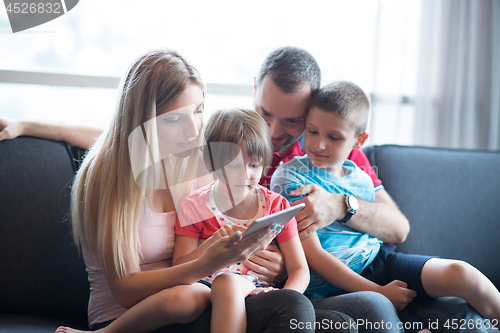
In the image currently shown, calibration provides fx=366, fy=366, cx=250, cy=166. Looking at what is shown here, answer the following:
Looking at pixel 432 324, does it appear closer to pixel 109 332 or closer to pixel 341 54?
pixel 109 332

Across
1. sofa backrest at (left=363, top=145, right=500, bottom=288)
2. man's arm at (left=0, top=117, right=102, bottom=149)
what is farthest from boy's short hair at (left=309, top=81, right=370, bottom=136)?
man's arm at (left=0, top=117, right=102, bottom=149)

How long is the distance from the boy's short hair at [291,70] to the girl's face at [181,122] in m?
Result: 0.35

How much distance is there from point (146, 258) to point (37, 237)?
1.38 ft

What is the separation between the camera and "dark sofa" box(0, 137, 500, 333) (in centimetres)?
117

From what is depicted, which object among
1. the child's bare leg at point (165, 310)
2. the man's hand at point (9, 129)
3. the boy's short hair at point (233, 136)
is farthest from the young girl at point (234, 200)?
the man's hand at point (9, 129)

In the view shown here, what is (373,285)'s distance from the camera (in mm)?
1161

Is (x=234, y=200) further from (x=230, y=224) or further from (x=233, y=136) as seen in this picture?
(x=233, y=136)

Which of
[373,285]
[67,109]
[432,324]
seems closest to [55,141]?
[67,109]

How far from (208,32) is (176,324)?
5.46 feet

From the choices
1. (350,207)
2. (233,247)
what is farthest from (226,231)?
(350,207)

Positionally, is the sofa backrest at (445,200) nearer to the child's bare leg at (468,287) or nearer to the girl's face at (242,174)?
the child's bare leg at (468,287)

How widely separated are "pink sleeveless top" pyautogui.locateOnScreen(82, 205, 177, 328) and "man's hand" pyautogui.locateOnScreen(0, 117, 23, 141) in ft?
1.67

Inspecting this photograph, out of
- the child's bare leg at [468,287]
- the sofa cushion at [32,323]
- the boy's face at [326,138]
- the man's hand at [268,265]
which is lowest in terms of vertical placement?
the sofa cushion at [32,323]

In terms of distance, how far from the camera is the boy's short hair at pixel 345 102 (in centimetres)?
125
